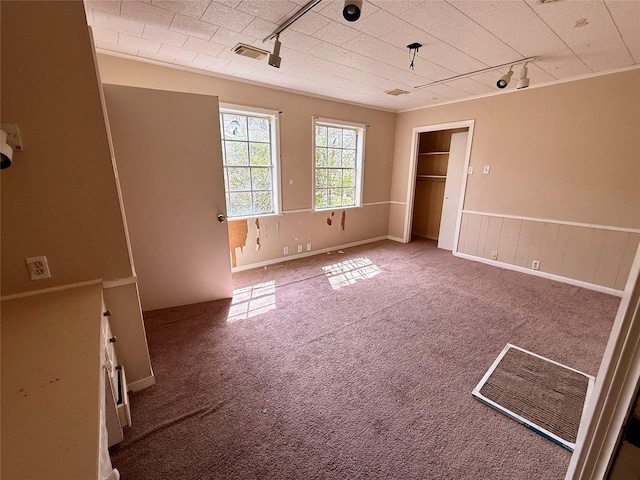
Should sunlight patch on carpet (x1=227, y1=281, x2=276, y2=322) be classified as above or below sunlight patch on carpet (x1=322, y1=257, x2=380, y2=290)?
below

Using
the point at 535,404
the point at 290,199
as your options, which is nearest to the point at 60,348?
the point at 535,404

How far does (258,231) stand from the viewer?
3.91 m

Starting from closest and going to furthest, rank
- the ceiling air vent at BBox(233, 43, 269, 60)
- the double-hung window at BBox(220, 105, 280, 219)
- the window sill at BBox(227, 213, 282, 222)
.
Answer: the ceiling air vent at BBox(233, 43, 269, 60) → the double-hung window at BBox(220, 105, 280, 219) → the window sill at BBox(227, 213, 282, 222)

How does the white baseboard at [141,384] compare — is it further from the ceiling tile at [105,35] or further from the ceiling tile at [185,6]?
the ceiling tile at [105,35]

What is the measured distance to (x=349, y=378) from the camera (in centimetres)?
193

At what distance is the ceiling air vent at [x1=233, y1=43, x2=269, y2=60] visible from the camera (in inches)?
97.0

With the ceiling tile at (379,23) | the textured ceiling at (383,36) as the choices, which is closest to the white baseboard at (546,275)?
the textured ceiling at (383,36)

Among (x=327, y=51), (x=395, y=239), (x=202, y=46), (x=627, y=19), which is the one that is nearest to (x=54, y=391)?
(x=202, y=46)

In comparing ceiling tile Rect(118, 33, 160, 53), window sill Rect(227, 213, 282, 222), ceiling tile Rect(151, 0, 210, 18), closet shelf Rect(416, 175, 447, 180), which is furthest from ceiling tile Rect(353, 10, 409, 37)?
closet shelf Rect(416, 175, 447, 180)

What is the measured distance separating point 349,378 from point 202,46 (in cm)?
313

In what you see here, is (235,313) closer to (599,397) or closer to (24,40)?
(24,40)

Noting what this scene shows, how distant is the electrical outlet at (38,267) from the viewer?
4.41 feet

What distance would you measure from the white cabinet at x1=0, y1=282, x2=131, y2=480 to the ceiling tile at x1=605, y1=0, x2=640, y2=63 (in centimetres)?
338

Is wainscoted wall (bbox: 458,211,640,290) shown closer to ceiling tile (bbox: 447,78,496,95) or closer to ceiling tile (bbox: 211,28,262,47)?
ceiling tile (bbox: 447,78,496,95)
